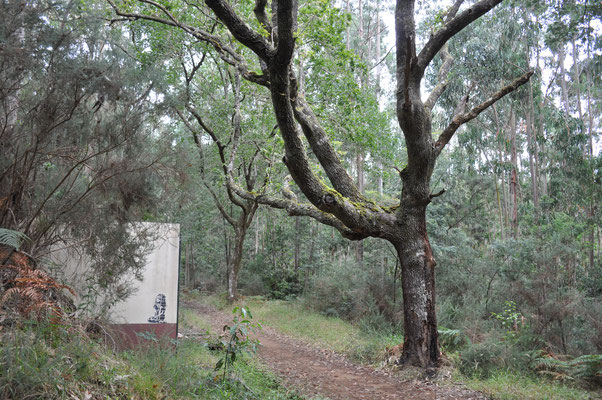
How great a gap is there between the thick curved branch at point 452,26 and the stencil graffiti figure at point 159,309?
21.6ft

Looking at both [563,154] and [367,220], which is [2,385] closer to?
[367,220]

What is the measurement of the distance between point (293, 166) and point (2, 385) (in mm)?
4727

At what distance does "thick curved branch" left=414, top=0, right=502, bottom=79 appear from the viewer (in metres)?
6.88

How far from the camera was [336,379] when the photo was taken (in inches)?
290

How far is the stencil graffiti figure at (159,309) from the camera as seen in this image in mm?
8336

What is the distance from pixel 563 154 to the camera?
51.0ft

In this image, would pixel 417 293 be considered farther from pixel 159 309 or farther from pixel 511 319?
pixel 159 309

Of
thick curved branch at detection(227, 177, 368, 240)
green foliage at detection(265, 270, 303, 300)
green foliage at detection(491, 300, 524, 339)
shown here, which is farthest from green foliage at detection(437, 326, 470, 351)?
green foliage at detection(265, 270, 303, 300)

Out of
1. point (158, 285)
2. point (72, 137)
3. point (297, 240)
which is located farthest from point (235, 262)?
point (72, 137)

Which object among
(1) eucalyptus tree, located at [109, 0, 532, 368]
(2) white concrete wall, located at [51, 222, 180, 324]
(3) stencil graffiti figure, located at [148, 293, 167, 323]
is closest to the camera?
(1) eucalyptus tree, located at [109, 0, 532, 368]

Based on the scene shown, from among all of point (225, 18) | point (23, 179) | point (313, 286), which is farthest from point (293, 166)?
point (313, 286)

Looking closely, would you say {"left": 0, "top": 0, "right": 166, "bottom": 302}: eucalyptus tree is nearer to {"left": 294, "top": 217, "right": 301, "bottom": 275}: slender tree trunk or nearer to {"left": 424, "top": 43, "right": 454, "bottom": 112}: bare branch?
{"left": 424, "top": 43, "right": 454, "bottom": 112}: bare branch

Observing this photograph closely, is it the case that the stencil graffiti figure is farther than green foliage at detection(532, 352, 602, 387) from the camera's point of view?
Yes

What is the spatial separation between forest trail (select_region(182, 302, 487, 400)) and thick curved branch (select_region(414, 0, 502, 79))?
519 cm
